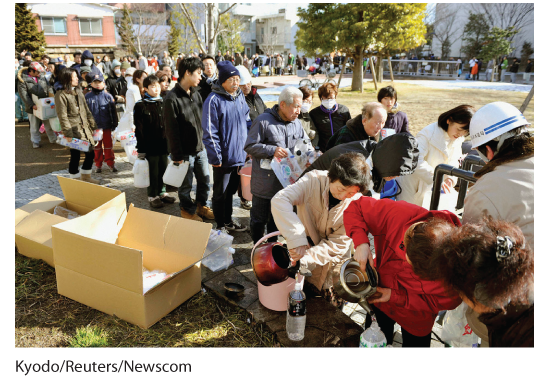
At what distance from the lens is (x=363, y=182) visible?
2258 millimetres

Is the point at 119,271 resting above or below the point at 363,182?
below

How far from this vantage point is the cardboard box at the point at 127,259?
8.13 feet

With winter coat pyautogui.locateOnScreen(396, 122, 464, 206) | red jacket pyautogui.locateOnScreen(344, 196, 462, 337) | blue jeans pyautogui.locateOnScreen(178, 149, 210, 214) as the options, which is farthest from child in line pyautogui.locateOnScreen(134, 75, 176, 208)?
red jacket pyautogui.locateOnScreen(344, 196, 462, 337)

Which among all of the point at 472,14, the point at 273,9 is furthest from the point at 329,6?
the point at 273,9

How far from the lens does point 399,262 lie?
198 cm

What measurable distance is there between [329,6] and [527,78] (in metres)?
15.1

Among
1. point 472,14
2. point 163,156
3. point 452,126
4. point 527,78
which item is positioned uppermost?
point 472,14

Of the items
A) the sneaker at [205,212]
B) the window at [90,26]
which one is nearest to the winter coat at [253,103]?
the sneaker at [205,212]

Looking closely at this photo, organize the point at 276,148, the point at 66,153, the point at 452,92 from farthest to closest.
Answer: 1. the point at 452,92
2. the point at 66,153
3. the point at 276,148

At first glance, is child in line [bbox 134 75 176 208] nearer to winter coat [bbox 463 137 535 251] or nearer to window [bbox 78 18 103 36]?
winter coat [bbox 463 137 535 251]

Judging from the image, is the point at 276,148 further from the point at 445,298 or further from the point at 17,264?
the point at 17,264

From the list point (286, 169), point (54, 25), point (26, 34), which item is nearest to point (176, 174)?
point (286, 169)

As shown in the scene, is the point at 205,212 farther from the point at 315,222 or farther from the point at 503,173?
the point at 503,173

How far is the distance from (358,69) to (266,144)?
14.8m
